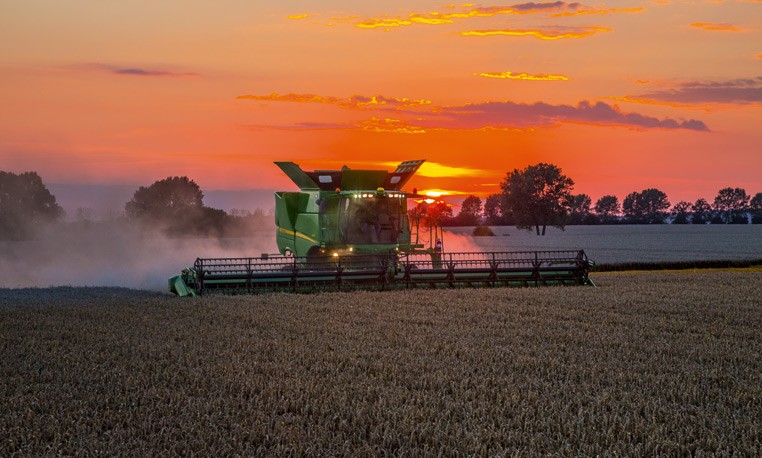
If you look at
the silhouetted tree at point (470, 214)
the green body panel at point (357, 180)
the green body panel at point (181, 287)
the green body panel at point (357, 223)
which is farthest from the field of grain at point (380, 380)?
the silhouetted tree at point (470, 214)

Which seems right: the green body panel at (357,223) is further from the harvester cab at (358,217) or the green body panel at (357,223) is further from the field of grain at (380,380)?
the field of grain at (380,380)

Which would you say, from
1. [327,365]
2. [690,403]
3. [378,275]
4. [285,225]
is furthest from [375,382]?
[285,225]

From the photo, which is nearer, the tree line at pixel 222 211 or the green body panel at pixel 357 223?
the green body panel at pixel 357 223

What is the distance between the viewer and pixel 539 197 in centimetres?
8825

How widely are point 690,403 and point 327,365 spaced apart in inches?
168

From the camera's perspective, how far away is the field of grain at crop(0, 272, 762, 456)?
631 cm

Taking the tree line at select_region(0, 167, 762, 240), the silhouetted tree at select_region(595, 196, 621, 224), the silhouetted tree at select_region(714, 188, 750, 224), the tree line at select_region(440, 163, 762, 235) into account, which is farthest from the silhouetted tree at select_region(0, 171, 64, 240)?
the silhouetted tree at select_region(714, 188, 750, 224)

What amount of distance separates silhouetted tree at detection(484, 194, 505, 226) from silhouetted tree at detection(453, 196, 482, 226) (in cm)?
145

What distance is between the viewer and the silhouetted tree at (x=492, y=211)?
364 ft

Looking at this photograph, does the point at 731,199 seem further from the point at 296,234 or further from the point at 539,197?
the point at 296,234

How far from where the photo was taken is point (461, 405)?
7312 millimetres

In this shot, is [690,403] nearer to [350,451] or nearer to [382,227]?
[350,451]

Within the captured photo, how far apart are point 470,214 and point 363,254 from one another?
313 ft

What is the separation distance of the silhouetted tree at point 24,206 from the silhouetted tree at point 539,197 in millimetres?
52059
